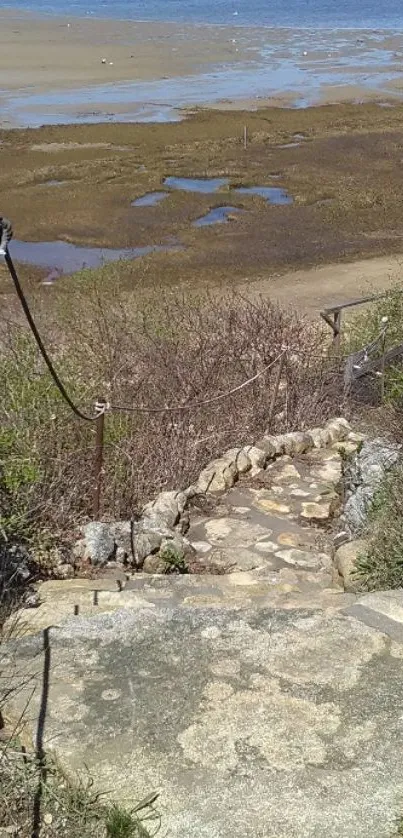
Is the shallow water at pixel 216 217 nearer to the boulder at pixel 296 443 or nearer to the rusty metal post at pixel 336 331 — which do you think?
the rusty metal post at pixel 336 331

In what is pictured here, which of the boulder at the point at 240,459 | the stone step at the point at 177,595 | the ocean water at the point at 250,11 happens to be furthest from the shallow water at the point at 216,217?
the ocean water at the point at 250,11

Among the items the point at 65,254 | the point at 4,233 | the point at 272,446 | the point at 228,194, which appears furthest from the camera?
the point at 228,194

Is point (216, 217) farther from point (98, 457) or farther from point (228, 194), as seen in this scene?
point (98, 457)

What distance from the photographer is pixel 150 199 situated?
25234 millimetres

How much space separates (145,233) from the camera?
22.3 meters

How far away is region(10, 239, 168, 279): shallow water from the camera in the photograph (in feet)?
65.6

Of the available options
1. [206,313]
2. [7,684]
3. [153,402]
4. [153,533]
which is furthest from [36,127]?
[7,684]

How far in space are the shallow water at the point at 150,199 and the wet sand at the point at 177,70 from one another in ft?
36.4

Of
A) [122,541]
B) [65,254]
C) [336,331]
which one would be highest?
Answer: [122,541]

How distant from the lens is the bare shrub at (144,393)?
22.4 ft

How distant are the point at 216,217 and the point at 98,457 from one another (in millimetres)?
18248

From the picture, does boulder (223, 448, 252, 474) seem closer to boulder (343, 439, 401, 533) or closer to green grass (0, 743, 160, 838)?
boulder (343, 439, 401, 533)

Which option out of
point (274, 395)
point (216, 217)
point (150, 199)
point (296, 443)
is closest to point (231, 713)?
point (296, 443)

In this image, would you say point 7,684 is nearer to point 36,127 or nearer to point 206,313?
point 206,313
